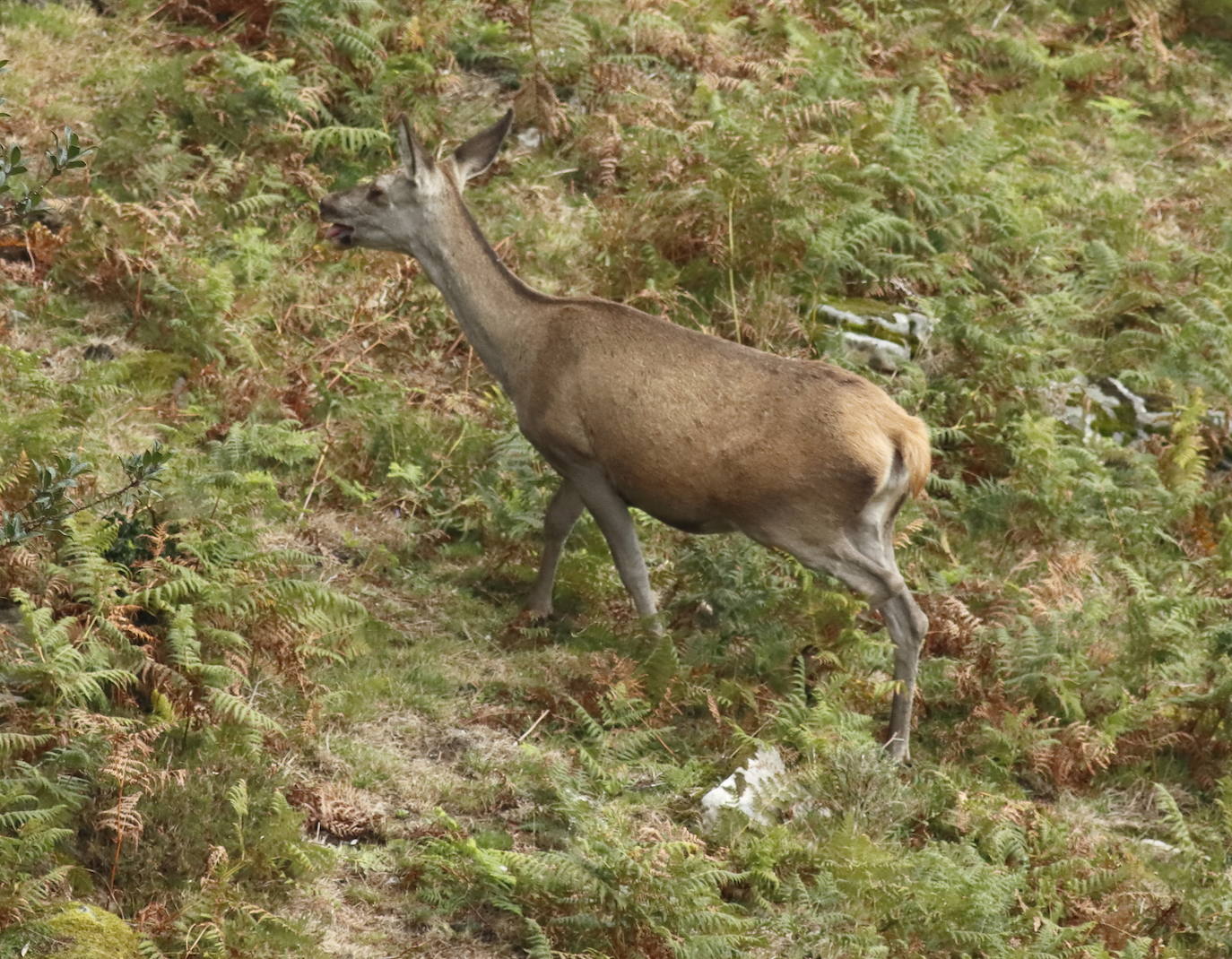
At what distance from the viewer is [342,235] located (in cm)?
955

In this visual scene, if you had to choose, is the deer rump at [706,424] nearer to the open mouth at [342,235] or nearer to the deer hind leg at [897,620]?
the deer hind leg at [897,620]

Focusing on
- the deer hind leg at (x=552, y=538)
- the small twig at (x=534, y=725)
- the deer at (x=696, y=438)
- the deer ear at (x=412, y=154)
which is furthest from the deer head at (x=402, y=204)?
the small twig at (x=534, y=725)

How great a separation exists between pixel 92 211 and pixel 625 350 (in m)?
4.23

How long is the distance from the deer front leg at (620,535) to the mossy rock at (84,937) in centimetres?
364

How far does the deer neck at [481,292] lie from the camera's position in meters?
9.01

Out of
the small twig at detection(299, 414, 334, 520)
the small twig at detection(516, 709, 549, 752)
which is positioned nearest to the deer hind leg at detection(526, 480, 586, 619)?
the small twig at detection(516, 709, 549, 752)

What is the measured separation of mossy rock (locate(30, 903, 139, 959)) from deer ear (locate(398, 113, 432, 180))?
5019 millimetres

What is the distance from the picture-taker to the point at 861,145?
12188 millimetres

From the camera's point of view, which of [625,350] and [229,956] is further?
[625,350]

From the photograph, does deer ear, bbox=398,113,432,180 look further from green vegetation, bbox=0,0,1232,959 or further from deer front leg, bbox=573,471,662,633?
deer front leg, bbox=573,471,662,633

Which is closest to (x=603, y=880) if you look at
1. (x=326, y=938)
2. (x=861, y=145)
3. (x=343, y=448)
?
(x=326, y=938)

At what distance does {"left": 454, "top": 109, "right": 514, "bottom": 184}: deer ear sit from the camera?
31.8 feet

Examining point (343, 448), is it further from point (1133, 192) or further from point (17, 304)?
point (1133, 192)

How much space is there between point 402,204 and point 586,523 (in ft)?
7.15
